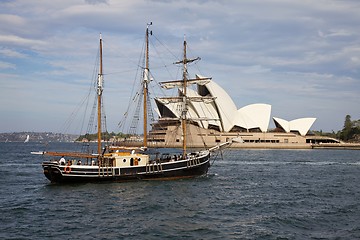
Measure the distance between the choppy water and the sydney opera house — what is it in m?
67.3

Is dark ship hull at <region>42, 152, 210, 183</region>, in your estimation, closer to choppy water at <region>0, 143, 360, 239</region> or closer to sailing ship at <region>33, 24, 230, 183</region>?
sailing ship at <region>33, 24, 230, 183</region>

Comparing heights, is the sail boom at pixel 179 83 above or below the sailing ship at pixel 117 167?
above

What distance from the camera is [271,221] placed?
1867 cm

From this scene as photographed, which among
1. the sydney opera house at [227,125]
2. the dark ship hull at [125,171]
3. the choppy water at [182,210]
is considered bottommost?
the choppy water at [182,210]

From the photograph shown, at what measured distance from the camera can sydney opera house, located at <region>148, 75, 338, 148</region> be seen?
328 feet

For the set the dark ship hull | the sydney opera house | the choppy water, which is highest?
the sydney opera house

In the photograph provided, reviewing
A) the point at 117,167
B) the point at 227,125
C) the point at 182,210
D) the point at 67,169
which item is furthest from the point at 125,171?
the point at 227,125

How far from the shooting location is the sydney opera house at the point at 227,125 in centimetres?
10012

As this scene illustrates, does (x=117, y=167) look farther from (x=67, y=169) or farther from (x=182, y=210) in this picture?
(x=182, y=210)

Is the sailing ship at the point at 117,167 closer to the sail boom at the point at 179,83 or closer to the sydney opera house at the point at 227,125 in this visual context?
the sail boom at the point at 179,83

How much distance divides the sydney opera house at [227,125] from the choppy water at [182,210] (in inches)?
2648

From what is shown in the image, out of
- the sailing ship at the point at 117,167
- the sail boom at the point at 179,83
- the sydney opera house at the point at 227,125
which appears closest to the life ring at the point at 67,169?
the sailing ship at the point at 117,167

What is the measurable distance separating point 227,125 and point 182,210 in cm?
8662

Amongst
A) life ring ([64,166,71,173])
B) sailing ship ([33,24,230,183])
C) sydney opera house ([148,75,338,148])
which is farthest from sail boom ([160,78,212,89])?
sydney opera house ([148,75,338,148])
